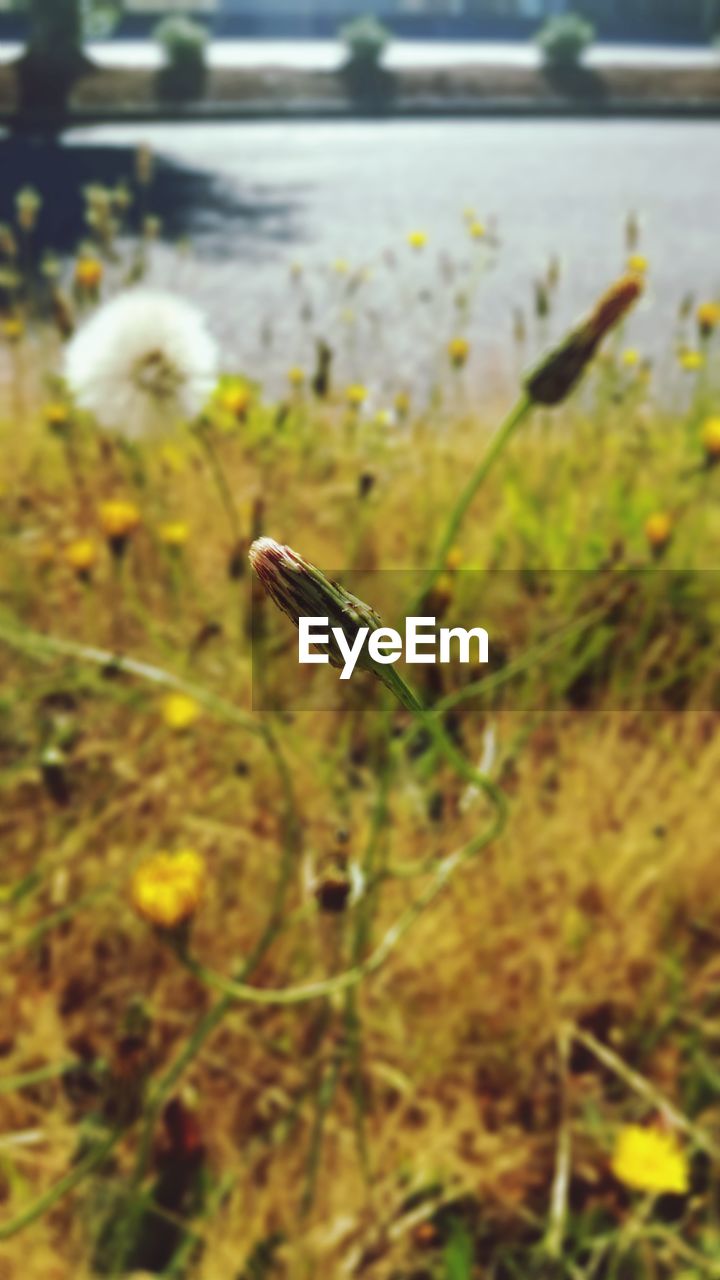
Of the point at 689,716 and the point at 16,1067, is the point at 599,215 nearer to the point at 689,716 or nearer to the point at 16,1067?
the point at 689,716

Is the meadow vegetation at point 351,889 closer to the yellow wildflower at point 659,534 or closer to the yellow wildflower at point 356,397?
the yellow wildflower at point 659,534

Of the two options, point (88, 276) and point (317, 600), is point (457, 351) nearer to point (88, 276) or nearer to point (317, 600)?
point (88, 276)

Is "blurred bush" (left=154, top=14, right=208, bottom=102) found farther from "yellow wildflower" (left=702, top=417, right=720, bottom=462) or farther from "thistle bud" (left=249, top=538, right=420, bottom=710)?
"thistle bud" (left=249, top=538, right=420, bottom=710)

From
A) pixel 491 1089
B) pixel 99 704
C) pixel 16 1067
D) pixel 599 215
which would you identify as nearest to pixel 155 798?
pixel 99 704

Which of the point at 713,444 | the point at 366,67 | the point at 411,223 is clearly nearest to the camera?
the point at 713,444

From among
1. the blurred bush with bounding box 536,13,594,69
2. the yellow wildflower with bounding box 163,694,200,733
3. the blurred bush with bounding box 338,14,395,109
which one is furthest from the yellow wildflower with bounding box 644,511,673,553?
the blurred bush with bounding box 536,13,594,69

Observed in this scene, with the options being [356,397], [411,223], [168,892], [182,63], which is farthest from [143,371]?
[182,63]
